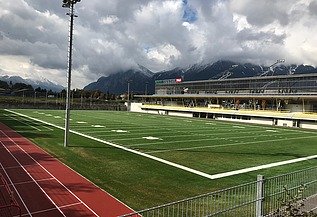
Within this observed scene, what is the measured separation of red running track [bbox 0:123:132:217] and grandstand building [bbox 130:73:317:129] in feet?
158

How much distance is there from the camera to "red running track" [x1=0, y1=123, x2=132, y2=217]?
1144cm

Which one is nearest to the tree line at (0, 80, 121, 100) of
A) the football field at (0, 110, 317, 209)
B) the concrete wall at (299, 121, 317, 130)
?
the concrete wall at (299, 121, 317, 130)

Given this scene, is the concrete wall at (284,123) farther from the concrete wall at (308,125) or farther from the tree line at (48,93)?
the tree line at (48,93)

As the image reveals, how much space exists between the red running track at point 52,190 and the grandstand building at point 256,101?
4817 centimetres

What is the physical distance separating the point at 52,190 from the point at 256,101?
229 feet

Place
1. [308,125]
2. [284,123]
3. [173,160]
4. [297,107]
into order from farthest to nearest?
[297,107] < [284,123] < [308,125] < [173,160]

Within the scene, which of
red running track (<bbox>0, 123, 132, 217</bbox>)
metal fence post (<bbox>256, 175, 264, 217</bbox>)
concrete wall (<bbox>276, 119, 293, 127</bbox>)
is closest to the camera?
metal fence post (<bbox>256, 175, 264, 217</bbox>)

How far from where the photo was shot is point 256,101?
254 feet

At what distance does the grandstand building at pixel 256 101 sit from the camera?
2416 inches

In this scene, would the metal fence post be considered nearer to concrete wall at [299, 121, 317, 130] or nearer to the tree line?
concrete wall at [299, 121, 317, 130]

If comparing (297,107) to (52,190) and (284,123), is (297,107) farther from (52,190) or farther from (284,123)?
(52,190)

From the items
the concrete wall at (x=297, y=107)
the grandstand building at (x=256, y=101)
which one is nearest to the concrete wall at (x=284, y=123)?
the grandstand building at (x=256, y=101)

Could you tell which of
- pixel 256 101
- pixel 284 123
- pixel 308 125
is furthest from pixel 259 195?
pixel 256 101

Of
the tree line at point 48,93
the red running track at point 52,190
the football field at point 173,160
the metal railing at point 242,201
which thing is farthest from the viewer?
the tree line at point 48,93
